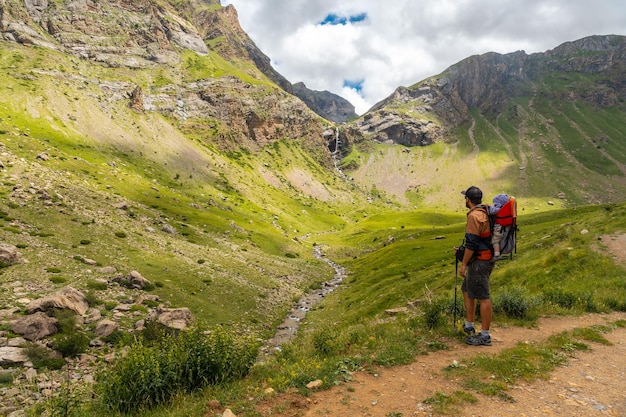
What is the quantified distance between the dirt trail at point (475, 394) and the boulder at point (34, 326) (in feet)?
62.2

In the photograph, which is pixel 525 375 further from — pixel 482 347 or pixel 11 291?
pixel 11 291

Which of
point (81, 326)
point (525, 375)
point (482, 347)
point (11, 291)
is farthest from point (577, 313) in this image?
point (11, 291)

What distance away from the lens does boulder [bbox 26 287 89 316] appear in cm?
2224

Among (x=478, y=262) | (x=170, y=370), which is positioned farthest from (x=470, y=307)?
(x=170, y=370)

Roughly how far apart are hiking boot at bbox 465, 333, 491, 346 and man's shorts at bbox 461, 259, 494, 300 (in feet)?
5.60

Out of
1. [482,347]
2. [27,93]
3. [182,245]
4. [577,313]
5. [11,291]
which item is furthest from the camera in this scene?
[27,93]

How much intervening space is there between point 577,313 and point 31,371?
29537 millimetres

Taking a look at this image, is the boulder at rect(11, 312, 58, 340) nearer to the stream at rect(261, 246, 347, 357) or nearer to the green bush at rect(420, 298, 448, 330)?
the stream at rect(261, 246, 347, 357)

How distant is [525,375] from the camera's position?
10.5 meters

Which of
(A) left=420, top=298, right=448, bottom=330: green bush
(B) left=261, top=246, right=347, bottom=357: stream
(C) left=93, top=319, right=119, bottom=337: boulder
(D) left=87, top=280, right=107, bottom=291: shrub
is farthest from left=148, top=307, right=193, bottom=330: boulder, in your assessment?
(A) left=420, top=298, right=448, bottom=330: green bush

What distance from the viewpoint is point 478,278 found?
513 inches

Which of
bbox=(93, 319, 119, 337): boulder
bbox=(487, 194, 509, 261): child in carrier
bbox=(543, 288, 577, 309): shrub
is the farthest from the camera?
bbox=(93, 319, 119, 337): boulder

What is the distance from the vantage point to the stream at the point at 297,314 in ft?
103

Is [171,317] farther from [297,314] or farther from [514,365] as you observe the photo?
[514,365]
